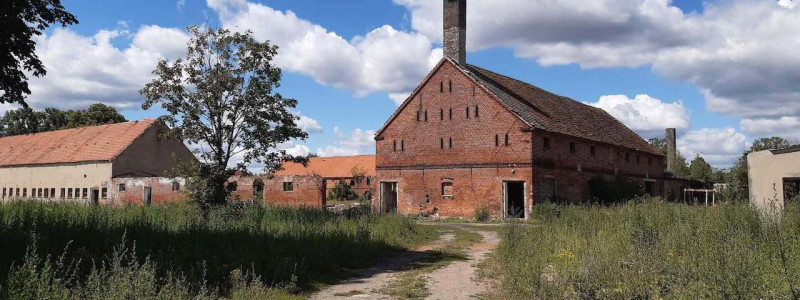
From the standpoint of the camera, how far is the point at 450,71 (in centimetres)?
3188

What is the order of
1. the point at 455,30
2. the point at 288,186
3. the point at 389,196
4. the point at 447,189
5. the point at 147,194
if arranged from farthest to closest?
1. the point at 147,194
2. the point at 288,186
3. the point at 389,196
4. the point at 455,30
5. the point at 447,189

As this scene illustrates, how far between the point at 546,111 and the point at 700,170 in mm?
41978

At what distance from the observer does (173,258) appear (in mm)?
10242

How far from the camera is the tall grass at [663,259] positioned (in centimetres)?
641

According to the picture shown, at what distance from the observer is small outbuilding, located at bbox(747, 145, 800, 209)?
539 inches

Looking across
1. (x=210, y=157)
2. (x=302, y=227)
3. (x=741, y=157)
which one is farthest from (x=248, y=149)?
(x=741, y=157)

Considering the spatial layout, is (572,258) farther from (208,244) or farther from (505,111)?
(505,111)

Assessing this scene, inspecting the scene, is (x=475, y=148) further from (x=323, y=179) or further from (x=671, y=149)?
(x=671, y=149)

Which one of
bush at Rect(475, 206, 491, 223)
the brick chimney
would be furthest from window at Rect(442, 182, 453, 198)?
the brick chimney

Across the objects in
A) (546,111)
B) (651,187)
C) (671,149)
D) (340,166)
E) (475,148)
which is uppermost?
(546,111)

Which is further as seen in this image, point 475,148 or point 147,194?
point 147,194

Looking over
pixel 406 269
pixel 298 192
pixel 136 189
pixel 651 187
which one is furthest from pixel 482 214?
A: pixel 136 189

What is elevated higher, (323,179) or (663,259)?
(323,179)

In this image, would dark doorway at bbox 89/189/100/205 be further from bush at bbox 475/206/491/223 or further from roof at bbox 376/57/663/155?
bush at bbox 475/206/491/223
